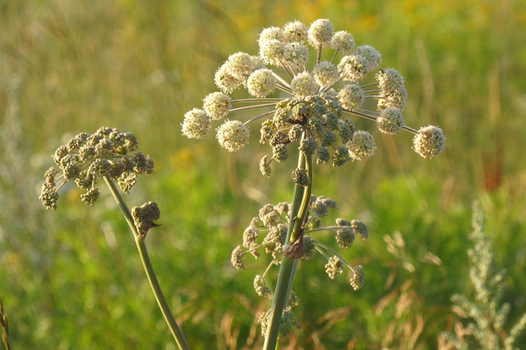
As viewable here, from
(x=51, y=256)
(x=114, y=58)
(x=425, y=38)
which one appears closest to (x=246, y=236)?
(x=51, y=256)

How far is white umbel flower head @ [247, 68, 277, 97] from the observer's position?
165cm

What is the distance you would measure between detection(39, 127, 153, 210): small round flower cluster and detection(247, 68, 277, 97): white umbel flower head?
0.38 metres

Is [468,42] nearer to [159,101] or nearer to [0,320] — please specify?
[159,101]

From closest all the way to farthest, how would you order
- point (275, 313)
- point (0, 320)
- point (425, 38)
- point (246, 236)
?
point (275, 313)
point (246, 236)
point (0, 320)
point (425, 38)

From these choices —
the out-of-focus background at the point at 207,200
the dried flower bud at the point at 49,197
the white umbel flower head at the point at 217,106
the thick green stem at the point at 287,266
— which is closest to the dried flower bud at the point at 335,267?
the thick green stem at the point at 287,266

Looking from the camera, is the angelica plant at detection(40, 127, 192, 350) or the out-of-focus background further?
the out-of-focus background

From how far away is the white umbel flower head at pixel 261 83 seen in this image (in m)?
1.65

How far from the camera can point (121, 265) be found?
4348 millimetres

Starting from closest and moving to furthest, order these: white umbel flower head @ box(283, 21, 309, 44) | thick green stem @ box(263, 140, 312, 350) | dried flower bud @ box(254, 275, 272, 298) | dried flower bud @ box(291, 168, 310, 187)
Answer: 1. dried flower bud @ box(291, 168, 310, 187)
2. thick green stem @ box(263, 140, 312, 350)
3. dried flower bud @ box(254, 275, 272, 298)
4. white umbel flower head @ box(283, 21, 309, 44)

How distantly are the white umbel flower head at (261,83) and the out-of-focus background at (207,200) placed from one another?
Result: 1389mm

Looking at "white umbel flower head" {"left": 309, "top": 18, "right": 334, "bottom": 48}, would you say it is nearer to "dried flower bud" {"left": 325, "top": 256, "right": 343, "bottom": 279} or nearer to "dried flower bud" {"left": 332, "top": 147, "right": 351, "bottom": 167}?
"dried flower bud" {"left": 332, "top": 147, "right": 351, "bottom": 167}

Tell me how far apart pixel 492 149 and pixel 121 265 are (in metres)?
4.28

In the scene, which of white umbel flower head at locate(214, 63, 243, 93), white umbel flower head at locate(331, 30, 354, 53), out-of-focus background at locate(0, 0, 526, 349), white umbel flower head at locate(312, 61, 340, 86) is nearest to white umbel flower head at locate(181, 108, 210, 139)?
white umbel flower head at locate(214, 63, 243, 93)

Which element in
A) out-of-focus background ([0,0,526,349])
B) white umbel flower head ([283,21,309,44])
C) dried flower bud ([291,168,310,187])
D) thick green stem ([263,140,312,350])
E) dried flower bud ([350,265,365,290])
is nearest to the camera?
dried flower bud ([291,168,310,187])
